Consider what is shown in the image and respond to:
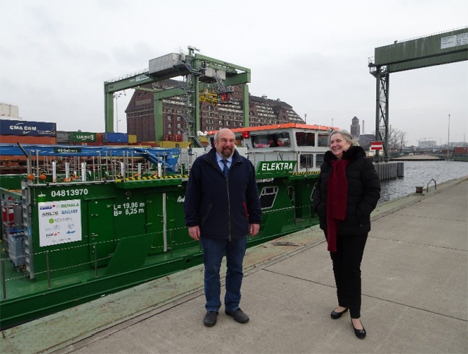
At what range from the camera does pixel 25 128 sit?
2202 cm

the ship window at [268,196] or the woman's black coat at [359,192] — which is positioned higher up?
the woman's black coat at [359,192]

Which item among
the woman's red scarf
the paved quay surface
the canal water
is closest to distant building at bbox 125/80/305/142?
the canal water

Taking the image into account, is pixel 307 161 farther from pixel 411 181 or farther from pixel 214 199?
pixel 411 181

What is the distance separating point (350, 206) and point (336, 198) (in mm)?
149

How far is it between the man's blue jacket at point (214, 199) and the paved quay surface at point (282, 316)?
962 mm

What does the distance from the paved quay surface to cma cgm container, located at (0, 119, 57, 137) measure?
70.8ft

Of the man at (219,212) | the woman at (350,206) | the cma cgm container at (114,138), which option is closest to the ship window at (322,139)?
the woman at (350,206)

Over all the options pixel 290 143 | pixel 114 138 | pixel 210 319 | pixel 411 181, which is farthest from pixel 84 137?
pixel 411 181

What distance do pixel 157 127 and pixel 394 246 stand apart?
44554mm

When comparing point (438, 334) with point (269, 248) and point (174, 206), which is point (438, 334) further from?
point (174, 206)

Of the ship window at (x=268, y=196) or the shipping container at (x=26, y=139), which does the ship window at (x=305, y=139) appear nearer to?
the ship window at (x=268, y=196)

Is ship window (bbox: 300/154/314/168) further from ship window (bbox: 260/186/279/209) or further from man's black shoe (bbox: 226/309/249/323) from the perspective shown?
man's black shoe (bbox: 226/309/249/323)

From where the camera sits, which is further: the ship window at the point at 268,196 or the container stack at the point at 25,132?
the container stack at the point at 25,132

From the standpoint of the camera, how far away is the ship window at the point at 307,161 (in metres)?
11.7
